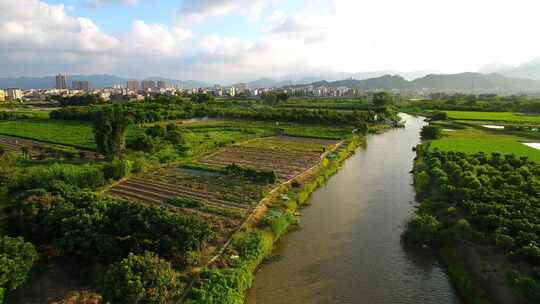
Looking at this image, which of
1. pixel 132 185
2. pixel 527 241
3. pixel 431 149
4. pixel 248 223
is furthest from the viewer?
pixel 431 149

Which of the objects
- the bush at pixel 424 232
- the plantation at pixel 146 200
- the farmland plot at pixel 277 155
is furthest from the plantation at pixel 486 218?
the farmland plot at pixel 277 155

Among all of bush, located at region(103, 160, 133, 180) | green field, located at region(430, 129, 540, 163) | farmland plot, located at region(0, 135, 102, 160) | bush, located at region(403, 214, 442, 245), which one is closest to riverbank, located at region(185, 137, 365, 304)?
bush, located at region(403, 214, 442, 245)

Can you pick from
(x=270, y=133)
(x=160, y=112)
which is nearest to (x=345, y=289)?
(x=270, y=133)

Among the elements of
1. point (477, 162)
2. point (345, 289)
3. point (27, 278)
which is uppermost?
point (477, 162)

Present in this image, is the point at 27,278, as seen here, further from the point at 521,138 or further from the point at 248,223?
the point at 521,138

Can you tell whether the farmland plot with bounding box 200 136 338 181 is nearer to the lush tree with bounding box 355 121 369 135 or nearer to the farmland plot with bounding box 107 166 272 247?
the farmland plot with bounding box 107 166 272 247

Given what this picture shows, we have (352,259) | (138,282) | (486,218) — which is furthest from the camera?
(486,218)

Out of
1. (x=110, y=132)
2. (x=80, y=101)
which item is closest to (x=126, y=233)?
(x=110, y=132)

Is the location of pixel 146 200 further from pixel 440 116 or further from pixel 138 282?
pixel 440 116
